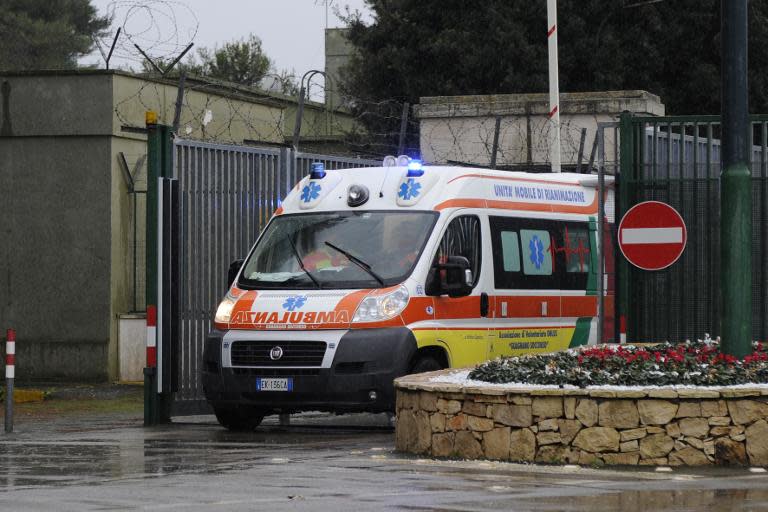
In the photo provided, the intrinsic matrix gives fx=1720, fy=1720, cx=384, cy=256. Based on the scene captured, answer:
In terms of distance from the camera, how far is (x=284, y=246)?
668 inches

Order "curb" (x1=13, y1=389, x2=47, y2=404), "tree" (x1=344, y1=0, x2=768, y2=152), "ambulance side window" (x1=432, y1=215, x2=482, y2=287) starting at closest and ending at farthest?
"ambulance side window" (x1=432, y1=215, x2=482, y2=287)
"curb" (x1=13, y1=389, x2=47, y2=404)
"tree" (x1=344, y1=0, x2=768, y2=152)

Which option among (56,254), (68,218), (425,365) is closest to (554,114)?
(68,218)

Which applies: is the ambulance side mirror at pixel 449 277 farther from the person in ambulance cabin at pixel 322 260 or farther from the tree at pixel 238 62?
the tree at pixel 238 62

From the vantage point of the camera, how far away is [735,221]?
13.6 m

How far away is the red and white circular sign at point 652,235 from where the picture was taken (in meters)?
16.2

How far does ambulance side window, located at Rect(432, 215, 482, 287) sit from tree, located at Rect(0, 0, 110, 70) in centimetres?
5159

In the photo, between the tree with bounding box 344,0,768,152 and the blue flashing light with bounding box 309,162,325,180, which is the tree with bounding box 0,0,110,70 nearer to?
the tree with bounding box 344,0,768,152

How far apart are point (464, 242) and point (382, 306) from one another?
1.49m

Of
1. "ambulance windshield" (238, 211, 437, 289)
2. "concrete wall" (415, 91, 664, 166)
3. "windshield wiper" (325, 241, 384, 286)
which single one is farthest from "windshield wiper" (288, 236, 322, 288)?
"concrete wall" (415, 91, 664, 166)

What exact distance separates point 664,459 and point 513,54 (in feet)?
96.8

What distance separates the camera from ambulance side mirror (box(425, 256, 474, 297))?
16.4 m

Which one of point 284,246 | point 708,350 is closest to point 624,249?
point 708,350

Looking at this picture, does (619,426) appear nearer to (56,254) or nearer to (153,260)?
(153,260)

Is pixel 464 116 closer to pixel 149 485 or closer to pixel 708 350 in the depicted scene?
pixel 708 350
